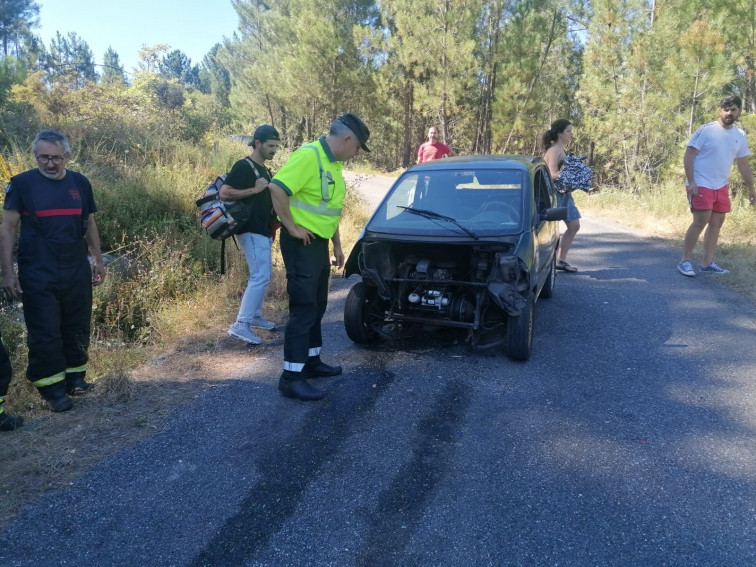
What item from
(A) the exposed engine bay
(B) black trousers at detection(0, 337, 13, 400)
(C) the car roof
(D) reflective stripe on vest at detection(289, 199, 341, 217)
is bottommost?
(B) black trousers at detection(0, 337, 13, 400)

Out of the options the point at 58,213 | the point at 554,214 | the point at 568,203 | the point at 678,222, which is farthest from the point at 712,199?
the point at 58,213

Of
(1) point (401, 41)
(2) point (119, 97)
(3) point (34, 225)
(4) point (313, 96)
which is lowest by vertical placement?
(3) point (34, 225)

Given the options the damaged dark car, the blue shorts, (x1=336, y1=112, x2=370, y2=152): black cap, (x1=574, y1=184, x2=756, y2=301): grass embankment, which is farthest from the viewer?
(x1=574, y1=184, x2=756, y2=301): grass embankment

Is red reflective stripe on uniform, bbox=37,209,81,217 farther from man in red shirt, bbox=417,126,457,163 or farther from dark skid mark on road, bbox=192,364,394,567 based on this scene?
man in red shirt, bbox=417,126,457,163

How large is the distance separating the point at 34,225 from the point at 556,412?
3.73 metres

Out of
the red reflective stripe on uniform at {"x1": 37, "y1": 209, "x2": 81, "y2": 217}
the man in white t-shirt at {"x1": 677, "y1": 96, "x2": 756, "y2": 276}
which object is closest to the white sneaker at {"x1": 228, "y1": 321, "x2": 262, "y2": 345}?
the red reflective stripe on uniform at {"x1": 37, "y1": 209, "x2": 81, "y2": 217}

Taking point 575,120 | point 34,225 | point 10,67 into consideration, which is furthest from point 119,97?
point 575,120

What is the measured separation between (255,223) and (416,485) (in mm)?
2917

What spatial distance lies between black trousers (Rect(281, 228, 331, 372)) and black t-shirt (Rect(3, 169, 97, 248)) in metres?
1.43

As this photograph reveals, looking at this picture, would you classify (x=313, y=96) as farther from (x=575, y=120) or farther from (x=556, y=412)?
(x=556, y=412)

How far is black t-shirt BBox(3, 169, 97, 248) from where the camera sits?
3479 mm

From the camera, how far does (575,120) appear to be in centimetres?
2777

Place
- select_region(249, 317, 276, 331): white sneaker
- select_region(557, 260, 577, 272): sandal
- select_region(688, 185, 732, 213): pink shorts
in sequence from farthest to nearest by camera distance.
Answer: select_region(557, 260, 577, 272): sandal < select_region(688, 185, 732, 213): pink shorts < select_region(249, 317, 276, 331): white sneaker

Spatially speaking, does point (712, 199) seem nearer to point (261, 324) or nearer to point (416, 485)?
A: point (261, 324)
